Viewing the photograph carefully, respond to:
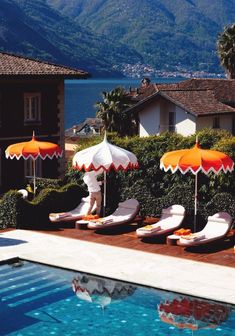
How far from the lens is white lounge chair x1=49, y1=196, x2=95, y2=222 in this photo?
890 inches

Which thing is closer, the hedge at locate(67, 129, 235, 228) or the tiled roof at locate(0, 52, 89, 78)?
the hedge at locate(67, 129, 235, 228)

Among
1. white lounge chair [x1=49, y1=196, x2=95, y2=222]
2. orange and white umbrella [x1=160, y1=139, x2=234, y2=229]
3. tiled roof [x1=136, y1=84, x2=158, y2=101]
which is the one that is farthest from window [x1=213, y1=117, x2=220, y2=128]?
orange and white umbrella [x1=160, y1=139, x2=234, y2=229]

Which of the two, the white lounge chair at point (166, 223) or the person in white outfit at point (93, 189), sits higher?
the person in white outfit at point (93, 189)

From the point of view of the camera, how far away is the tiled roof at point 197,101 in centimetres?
5247

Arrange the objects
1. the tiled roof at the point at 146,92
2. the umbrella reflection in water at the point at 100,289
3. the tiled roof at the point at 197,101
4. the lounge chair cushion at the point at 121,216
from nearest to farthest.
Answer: the umbrella reflection in water at the point at 100,289, the lounge chair cushion at the point at 121,216, the tiled roof at the point at 197,101, the tiled roof at the point at 146,92

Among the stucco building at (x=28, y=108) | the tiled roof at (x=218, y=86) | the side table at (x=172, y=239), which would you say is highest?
the tiled roof at (x=218, y=86)

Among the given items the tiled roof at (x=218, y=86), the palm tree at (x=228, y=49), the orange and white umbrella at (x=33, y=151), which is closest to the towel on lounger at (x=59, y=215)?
the orange and white umbrella at (x=33, y=151)

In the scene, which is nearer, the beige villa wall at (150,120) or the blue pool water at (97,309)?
the blue pool water at (97,309)

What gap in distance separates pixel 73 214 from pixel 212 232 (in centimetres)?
561

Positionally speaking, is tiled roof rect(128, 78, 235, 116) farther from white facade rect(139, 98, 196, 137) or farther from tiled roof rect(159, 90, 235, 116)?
white facade rect(139, 98, 196, 137)

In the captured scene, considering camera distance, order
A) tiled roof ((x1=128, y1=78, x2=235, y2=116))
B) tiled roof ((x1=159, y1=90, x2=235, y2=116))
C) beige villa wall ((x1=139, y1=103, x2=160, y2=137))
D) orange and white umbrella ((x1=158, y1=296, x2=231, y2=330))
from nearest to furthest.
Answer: orange and white umbrella ((x1=158, y1=296, x2=231, y2=330)), tiled roof ((x1=159, y1=90, x2=235, y2=116)), tiled roof ((x1=128, y1=78, x2=235, y2=116)), beige villa wall ((x1=139, y1=103, x2=160, y2=137))

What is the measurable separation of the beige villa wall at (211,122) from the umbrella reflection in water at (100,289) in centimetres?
3725

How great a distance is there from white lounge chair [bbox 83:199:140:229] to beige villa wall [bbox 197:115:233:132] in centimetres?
3086

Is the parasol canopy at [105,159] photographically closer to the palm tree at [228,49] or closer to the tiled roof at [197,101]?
the tiled roof at [197,101]
